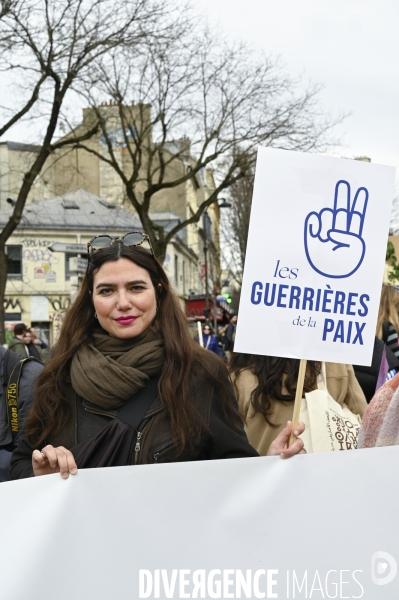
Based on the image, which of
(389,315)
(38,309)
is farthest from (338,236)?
(38,309)

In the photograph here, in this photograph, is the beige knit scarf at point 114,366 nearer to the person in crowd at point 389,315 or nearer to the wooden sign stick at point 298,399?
the wooden sign stick at point 298,399

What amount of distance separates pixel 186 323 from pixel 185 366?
267 mm

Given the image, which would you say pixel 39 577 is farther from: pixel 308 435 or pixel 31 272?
pixel 31 272

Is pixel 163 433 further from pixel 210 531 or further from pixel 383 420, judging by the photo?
pixel 383 420

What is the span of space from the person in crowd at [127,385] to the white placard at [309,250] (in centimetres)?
45

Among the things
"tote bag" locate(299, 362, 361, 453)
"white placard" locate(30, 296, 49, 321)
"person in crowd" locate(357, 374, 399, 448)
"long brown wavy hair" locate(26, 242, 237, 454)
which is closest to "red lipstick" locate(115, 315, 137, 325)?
"long brown wavy hair" locate(26, 242, 237, 454)

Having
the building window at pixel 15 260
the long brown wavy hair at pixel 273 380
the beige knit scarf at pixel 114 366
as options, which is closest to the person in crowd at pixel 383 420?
the beige knit scarf at pixel 114 366

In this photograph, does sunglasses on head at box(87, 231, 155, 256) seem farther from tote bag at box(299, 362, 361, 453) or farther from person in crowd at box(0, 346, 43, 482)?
tote bag at box(299, 362, 361, 453)

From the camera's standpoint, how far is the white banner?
2043mm

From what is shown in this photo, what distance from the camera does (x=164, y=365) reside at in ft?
9.17

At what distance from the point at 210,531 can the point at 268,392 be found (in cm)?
188

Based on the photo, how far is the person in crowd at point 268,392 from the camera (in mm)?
3984

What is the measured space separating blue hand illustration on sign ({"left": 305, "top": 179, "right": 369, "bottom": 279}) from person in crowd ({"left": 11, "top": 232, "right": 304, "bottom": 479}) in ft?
2.14

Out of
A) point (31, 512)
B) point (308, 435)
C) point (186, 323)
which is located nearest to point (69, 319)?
point (186, 323)
